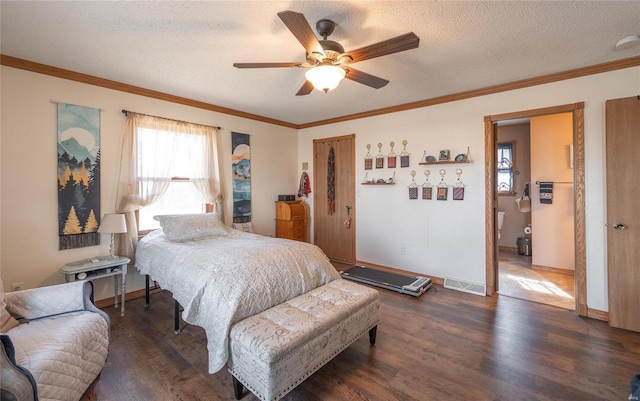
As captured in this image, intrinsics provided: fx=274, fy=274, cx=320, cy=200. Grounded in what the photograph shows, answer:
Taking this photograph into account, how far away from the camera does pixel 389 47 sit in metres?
1.86

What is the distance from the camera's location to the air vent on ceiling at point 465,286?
349 centimetres

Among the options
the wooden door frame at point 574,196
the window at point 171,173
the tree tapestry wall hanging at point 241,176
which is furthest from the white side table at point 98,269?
the wooden door frame at point 574,196

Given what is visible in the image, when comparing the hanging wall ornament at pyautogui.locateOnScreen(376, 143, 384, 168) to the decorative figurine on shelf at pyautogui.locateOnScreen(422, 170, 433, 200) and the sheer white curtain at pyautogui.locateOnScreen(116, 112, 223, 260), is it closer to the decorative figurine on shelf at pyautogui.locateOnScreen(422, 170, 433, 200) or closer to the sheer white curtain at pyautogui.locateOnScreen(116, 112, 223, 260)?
the decorative figurine on shelf at pyautogui.locateOnScreen(422, 170, 433, 200)

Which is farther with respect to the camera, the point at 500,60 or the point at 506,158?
the point at 506,158

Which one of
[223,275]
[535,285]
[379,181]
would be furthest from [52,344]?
[535,285]

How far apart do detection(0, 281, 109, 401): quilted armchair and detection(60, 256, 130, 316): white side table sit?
80cm

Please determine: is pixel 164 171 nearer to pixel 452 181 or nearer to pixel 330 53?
pixel 330 53

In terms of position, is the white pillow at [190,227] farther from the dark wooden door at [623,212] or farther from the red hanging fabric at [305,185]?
the dark wooden door at [623,212]

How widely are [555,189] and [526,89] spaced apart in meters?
2.12

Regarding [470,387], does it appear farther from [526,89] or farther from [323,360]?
[526,89]

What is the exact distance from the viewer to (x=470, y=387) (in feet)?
6.15

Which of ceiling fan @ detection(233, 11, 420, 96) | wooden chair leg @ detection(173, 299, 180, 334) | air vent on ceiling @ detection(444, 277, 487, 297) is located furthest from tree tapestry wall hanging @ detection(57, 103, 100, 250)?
air vent on ceiling @ detection(444, 277, 487, 297)

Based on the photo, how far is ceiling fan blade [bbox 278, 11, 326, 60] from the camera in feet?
5.09

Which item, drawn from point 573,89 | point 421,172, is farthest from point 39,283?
point 573,89
